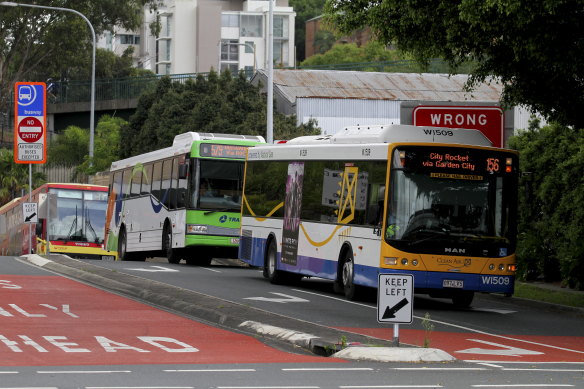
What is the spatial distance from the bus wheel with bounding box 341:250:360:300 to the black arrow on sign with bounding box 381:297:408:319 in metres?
8.70

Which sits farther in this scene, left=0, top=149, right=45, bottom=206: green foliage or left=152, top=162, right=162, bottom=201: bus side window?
left=0, top=149, right=45, bottom=206: green foliage

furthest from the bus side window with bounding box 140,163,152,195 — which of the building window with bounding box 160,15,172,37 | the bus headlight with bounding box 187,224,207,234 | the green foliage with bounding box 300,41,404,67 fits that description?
the building window with bounding box 160,15,172,37

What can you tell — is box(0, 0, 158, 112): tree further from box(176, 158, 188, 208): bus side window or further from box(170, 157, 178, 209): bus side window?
box(176, 158, 188, 208): bus side window

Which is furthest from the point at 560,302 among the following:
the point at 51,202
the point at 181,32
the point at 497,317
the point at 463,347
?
the point at 181,32

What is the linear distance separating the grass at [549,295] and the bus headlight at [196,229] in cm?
934

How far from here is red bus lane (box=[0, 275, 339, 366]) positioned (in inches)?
536

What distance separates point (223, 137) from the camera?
110 ft

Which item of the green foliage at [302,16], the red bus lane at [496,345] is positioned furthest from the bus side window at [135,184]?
the green foliage at [302,16]

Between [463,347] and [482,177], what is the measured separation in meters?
6.47

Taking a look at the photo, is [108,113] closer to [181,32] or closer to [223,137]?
[181,32]

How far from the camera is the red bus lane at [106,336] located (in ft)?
44.7

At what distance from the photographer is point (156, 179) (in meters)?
37.2

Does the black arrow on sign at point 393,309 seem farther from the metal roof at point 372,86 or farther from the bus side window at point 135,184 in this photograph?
the metal roof at point 372,86

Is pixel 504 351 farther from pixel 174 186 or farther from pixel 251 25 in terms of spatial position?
pixel 251 25
